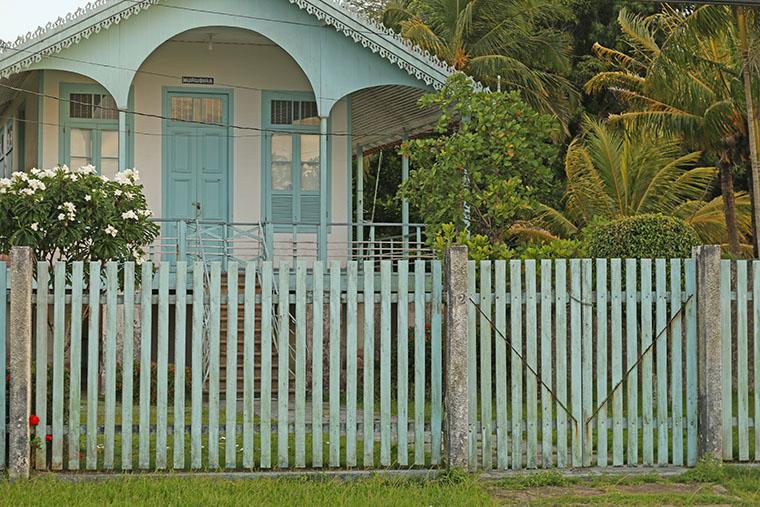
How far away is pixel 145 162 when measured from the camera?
1711cm

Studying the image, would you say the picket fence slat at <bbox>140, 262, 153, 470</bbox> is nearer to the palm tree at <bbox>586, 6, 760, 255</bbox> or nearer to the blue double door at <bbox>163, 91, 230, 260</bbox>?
the blue double door at <bbox>163, 91, 230, 260</bbox>

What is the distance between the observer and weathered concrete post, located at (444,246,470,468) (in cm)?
813

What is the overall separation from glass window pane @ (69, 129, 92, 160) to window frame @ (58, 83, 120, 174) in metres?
0.06

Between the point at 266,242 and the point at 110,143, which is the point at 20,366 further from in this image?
the point at 110,143

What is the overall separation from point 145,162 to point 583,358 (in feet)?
34.1

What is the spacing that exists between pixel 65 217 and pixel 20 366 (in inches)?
113

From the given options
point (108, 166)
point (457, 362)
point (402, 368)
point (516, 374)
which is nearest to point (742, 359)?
point (516, 374)

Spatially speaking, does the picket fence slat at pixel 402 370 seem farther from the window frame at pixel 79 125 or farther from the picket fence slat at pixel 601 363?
the window frame at pixel 79 125

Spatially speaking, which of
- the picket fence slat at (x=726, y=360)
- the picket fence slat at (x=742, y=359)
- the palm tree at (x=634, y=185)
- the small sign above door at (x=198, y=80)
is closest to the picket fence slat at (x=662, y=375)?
the picket fence slat at (x=726, y=360)

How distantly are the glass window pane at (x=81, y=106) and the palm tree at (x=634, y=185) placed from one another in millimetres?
10226

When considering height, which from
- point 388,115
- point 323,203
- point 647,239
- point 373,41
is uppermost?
point 373,41

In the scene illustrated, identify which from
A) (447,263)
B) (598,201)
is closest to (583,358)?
(447,263)

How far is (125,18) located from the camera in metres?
15.4

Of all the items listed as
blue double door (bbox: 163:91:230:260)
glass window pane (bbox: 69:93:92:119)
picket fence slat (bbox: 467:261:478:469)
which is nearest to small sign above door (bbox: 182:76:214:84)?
blue double door (bbox: 163:91:230:260)
